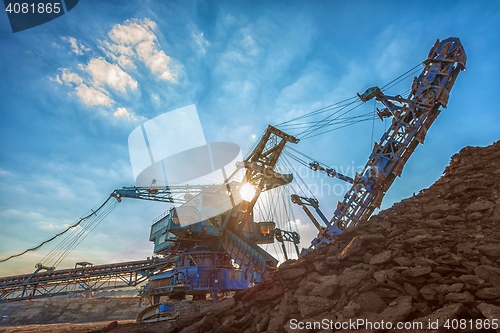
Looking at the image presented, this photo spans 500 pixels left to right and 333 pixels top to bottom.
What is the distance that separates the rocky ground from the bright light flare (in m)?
16.2

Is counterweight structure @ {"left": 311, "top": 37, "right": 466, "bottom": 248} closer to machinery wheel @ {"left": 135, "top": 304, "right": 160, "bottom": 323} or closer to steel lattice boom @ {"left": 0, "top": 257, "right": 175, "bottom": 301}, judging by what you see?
machinery wheel @ {"left": 135, "top": 304, "right": 160, "bottom": 323}

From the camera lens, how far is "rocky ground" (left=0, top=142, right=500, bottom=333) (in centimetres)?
452

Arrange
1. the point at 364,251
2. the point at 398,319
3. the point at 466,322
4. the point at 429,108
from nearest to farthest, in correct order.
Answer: the point at 466,322 → the point at 398,319 → the point at 364,251 → the point at 429,108

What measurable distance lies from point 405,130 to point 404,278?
1129 centimetres

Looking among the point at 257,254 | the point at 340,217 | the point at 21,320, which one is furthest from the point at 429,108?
the point at 21,320

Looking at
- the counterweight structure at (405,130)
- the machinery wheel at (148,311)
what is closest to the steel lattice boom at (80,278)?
the machinery wheel at (148,311)

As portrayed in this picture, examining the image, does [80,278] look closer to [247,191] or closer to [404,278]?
[247,191]

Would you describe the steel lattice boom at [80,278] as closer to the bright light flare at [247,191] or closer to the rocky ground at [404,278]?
the bright light flare at [247,191]

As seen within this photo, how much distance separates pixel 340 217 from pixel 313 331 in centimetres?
1056

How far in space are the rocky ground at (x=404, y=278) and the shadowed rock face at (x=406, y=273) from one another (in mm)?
19

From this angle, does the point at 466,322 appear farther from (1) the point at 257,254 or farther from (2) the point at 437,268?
(1) the point at 257,254

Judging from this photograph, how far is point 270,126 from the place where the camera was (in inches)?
901

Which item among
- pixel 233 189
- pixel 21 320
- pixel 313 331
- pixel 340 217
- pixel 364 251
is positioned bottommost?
pixel 21 320

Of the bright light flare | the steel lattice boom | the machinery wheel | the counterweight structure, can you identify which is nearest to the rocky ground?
the counterweight structure
